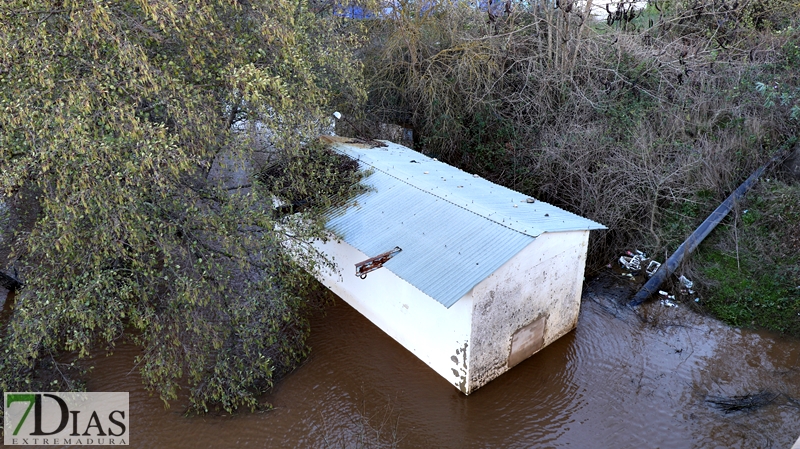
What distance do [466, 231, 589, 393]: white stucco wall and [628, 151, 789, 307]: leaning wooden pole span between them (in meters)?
2.10

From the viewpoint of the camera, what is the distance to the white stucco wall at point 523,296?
6.83m

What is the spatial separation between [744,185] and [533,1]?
21.7 ft

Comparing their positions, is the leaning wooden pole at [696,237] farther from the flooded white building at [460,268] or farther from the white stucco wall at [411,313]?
the white stucco wall at [411,313]

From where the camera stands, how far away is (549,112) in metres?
12.5

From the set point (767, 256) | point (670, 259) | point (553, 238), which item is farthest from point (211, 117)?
point (767, 256)

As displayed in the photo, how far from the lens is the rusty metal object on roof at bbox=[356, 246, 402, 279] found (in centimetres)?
693

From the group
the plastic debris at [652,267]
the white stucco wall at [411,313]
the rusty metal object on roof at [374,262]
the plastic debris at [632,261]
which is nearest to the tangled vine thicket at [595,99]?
the plastic debris at [632,261]

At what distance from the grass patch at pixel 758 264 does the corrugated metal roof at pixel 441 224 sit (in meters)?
3.56

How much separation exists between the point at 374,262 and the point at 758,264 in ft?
25.7

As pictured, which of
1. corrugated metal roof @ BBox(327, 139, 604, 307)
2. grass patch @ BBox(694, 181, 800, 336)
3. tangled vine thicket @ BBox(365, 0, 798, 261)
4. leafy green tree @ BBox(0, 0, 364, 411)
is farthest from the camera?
tangled vine thicket @ BBox(365, 0, 798, 261)

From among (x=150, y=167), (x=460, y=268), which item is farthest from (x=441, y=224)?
(x=150, y=167)

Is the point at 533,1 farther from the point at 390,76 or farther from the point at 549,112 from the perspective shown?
the point at 390,76

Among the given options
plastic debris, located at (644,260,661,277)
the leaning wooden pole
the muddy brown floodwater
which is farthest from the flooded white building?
plastic debris, located at (644,260,661,277)

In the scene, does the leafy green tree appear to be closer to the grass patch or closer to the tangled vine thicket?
the tangled vine thicket
